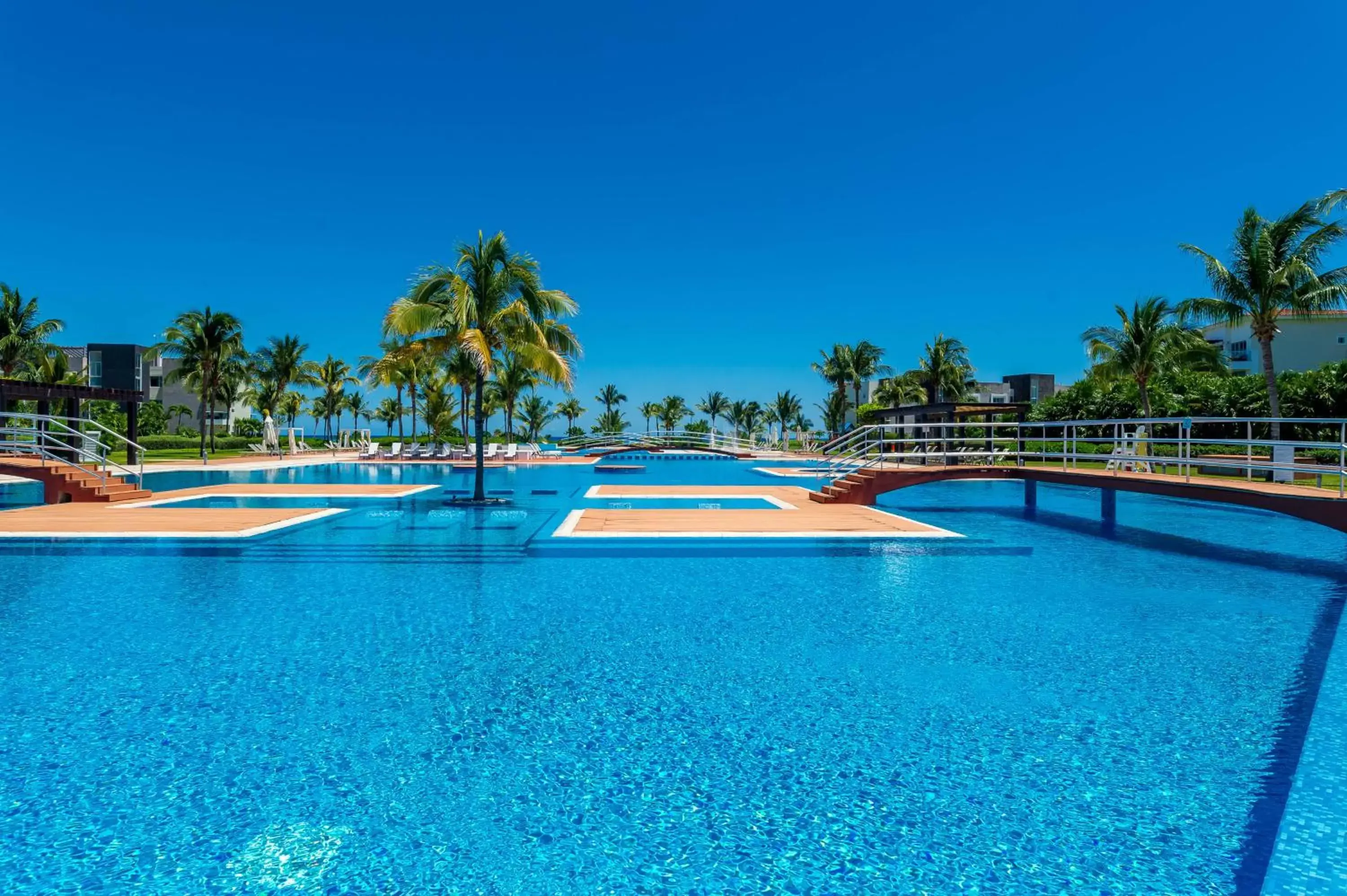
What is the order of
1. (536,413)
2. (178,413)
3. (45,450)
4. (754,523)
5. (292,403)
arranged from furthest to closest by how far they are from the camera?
(536,413)
(178,413)
(292,403)
(45,450)
(754,523)

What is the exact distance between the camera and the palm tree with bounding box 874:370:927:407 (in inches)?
2121

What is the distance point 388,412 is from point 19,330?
54513mm

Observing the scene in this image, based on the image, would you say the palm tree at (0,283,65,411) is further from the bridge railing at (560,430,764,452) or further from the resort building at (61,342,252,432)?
the bridge railing at (560,430,764,452)

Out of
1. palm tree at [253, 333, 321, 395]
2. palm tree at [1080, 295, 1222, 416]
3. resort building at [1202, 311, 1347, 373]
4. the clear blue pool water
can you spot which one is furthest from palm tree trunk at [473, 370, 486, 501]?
resort building at [1202, 311, 1347, 373]

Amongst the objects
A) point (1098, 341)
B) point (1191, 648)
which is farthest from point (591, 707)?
point (1098, 341)

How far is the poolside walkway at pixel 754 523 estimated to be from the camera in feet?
38.2

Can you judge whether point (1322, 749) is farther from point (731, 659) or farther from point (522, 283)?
point (522, 283)

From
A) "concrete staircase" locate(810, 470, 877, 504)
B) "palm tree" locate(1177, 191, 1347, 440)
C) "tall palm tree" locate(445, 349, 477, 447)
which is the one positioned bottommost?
"concrete staircase" locate(810, 470, 877, 504)

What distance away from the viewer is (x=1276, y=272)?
2478 centimetres

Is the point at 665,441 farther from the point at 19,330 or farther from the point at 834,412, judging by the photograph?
the point at 19,330

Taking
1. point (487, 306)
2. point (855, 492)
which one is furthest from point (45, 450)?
point (855, 492)

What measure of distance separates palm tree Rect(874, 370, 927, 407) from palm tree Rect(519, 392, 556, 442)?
106 ft

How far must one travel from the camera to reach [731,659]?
5.83m

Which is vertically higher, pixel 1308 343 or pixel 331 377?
pixel 1308 343
